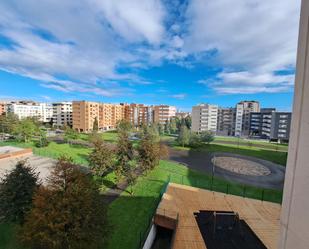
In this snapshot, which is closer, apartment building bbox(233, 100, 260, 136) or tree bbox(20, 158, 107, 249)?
tree bbox(20, 158, 107, 249)

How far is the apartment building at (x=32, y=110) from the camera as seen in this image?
64938 millimetres

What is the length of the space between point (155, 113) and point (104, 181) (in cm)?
5406

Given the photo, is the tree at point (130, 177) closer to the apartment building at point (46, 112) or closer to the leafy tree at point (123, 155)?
the leafy tree at point (123, 155)

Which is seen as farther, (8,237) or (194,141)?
(194,141)

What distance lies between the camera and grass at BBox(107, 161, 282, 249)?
28.6ft

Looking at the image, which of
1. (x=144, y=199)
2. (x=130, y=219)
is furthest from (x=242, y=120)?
(x=130, y=219)

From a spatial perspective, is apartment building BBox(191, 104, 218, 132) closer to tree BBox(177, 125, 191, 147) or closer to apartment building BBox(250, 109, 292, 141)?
apartment building BBox(250, 109, 292, 141)

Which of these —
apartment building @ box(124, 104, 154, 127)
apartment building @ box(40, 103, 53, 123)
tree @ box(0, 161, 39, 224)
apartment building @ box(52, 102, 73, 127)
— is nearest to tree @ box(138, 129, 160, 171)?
tree @ box(0, 161, 39, 224)

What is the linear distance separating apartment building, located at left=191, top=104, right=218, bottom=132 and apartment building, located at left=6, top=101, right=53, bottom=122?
184 feet

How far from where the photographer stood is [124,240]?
334 inches

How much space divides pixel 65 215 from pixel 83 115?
164ft

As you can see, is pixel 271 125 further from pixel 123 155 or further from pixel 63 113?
pixel 63 113

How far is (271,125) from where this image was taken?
52438mm

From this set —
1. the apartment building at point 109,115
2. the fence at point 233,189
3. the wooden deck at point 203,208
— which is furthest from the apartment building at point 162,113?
the wooden deck at point 203,208
